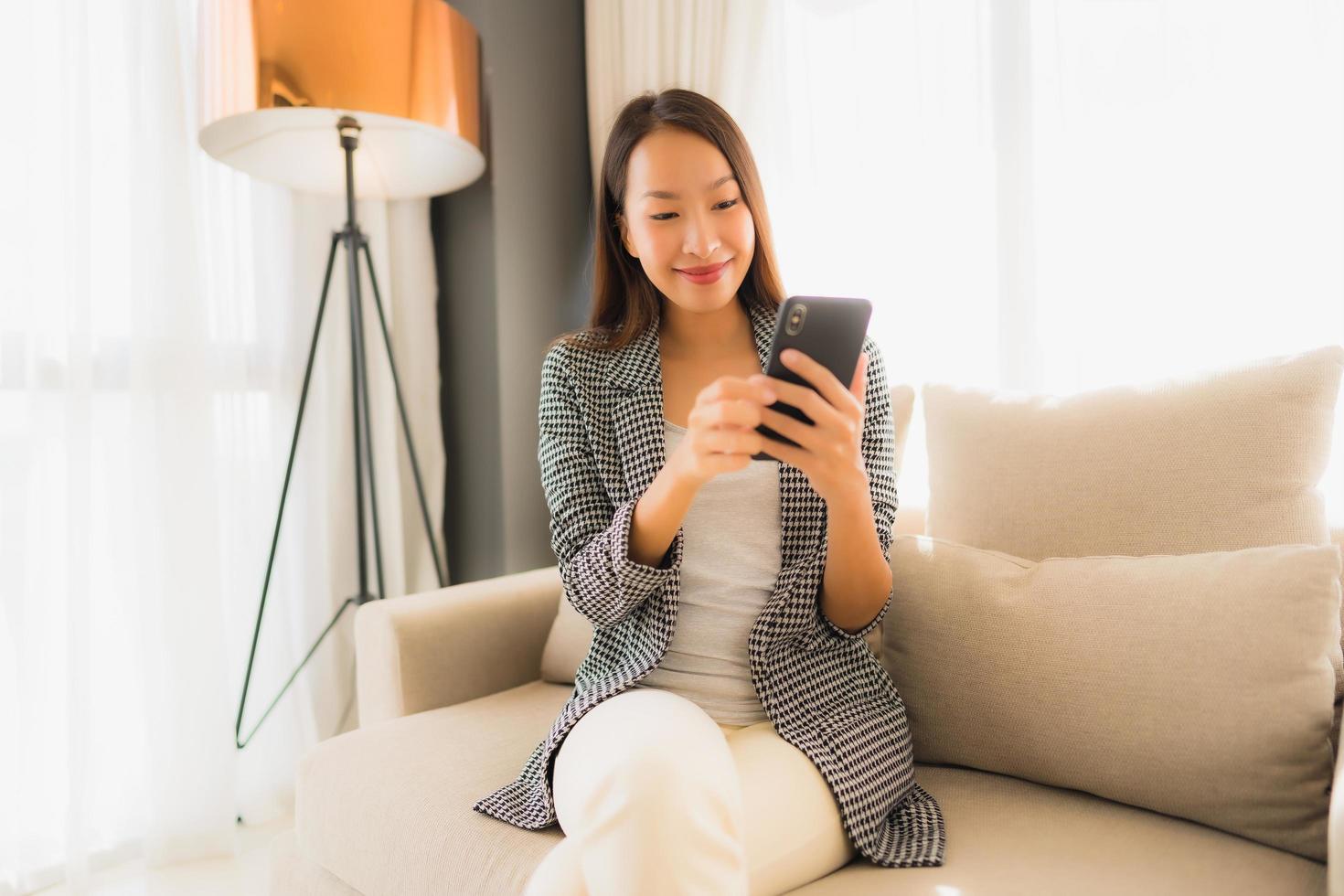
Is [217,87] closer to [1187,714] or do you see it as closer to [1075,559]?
[1075,559]

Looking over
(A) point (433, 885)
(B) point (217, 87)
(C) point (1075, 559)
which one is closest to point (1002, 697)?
(C) point (1075, 559)

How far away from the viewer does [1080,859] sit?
35.4 inches

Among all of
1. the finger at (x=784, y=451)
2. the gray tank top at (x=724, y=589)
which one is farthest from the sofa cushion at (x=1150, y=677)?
the finger at (x=784, y=451)

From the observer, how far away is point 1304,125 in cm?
142

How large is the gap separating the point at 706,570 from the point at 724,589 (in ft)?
0.11

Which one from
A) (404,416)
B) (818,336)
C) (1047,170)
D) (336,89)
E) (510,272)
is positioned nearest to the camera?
(818,336)

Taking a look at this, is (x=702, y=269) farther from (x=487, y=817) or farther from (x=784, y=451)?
(x=487, y=817)

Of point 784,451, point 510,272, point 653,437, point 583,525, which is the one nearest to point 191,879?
point 583,525

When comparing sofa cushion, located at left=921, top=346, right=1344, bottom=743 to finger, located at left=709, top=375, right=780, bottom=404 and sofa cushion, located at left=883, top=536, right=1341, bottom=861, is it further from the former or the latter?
finger, located at left=709, top=375, right=780, bottom=404

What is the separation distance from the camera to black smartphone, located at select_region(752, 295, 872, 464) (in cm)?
85

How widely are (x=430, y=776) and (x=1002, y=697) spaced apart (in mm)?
735

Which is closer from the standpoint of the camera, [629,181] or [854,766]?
[854,766]

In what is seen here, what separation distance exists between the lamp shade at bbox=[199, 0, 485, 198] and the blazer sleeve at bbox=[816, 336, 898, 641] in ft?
3.60

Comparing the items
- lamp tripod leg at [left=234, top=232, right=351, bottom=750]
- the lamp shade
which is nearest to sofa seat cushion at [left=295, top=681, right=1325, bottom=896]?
lamp tripod leg at [left=234, top=232, right=351, bottom=750]
